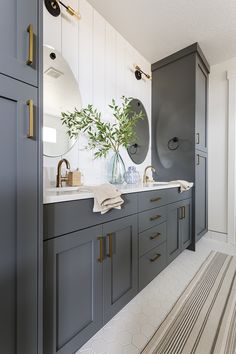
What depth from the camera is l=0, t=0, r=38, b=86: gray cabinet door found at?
2.21 feet

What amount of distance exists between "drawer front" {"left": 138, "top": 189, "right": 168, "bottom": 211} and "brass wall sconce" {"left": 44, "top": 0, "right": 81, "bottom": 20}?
150 centimetres

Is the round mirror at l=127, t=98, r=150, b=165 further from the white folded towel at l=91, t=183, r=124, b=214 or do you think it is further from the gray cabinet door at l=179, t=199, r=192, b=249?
the white folded towel at l=91, t=183, r=124, b=214

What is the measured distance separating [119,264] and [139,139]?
5.23ft

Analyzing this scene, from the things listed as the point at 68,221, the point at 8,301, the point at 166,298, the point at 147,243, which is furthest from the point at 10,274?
the point at 166,298

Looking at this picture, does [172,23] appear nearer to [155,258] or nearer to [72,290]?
[155,258]

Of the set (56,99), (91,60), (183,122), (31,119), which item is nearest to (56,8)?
(91,60)

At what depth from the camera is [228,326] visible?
1.26m

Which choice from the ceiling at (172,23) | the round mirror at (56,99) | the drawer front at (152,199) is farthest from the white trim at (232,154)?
the round mirror at (56,99)

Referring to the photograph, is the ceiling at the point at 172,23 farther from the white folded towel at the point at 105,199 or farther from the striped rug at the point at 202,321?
the striped rug at the point at 202,321

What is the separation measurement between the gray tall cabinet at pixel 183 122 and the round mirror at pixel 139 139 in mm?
178

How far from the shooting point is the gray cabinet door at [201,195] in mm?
2467

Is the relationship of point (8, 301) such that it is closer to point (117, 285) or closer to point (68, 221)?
point (68, 221)

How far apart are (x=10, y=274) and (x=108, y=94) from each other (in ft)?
5.79

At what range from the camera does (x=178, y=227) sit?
2.08 meters
